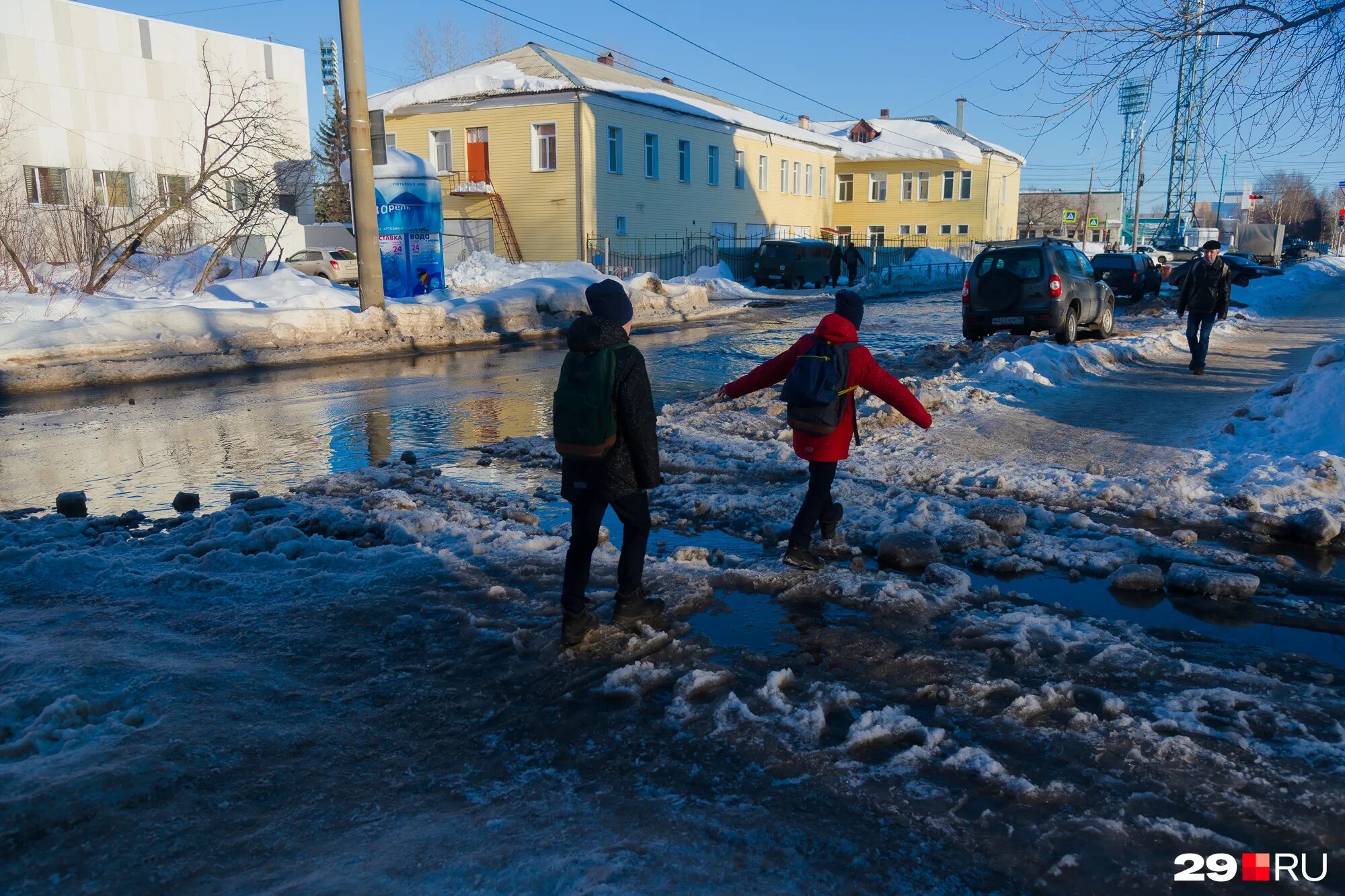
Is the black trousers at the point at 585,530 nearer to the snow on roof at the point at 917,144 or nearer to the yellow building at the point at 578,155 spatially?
the yellow building at the point at 578,155

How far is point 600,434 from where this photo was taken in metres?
4.30

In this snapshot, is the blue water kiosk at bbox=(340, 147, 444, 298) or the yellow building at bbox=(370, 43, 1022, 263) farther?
the yellow building at bbox=(370, 43, 1022, 263)

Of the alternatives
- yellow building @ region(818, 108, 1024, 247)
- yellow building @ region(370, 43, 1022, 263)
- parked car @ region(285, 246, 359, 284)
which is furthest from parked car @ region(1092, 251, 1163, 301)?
yellow building @ region(818, 108, 1024, 247)

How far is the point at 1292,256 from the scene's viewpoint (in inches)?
2960

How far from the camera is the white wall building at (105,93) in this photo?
33.9m

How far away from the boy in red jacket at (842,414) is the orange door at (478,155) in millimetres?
35125

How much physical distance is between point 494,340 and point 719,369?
244 inches

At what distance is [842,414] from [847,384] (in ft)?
0.60

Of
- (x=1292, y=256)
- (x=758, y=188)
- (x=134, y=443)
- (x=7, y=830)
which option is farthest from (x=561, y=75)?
(x=1292, y=256)

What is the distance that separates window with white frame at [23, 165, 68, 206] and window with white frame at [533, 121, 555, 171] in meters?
15.7

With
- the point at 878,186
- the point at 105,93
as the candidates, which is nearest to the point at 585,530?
the point at 105,93

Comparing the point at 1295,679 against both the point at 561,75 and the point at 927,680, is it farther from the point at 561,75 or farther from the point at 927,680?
the point at 561,75

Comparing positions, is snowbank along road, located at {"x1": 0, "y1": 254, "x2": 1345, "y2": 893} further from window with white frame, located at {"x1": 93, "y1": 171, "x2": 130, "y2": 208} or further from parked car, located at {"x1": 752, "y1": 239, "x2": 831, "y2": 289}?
parked car, located at {"x1": 752, "y1": 239, "x2": 831, "y2": 289}

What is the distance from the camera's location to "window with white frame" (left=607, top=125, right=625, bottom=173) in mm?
37969
